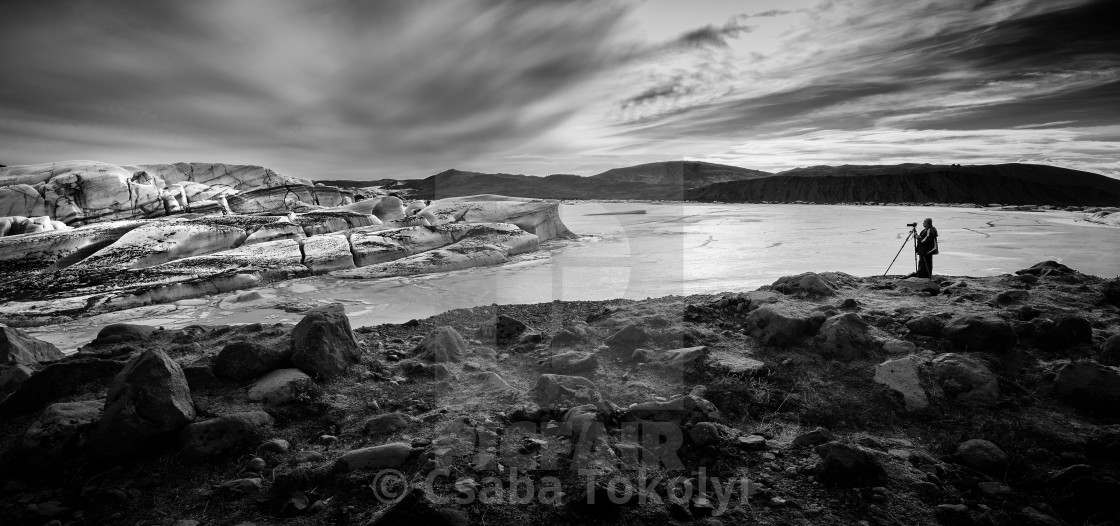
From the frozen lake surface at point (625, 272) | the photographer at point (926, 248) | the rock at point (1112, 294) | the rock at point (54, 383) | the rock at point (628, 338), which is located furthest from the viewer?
the frozen lake surface at point (625, 272)

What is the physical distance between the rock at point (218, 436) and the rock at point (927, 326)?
617 centimetres

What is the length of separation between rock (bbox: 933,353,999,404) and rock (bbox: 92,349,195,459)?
5.90m

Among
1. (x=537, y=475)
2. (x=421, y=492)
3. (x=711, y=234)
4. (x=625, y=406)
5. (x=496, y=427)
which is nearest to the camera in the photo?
(x=421, y=492)

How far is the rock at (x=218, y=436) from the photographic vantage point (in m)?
3.30

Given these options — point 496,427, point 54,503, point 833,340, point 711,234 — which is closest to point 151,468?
point 54,503

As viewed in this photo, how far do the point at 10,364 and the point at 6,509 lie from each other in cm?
266

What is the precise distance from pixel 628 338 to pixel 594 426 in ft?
6.39

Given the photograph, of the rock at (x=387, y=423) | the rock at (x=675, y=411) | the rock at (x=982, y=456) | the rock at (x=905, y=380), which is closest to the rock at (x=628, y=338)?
the rock at (x=675, y=411)

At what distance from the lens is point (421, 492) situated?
108 inches

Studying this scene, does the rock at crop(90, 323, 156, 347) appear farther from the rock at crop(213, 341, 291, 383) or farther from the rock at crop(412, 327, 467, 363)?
the rock at crop(412, 327, 467, 363)

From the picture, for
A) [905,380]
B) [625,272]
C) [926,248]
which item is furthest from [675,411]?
[625,272]

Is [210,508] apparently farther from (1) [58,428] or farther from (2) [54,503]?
(1) [58,428]

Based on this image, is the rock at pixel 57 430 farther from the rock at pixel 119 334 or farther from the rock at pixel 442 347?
the rock at pixel 119 334

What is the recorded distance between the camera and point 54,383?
4.07 meters
